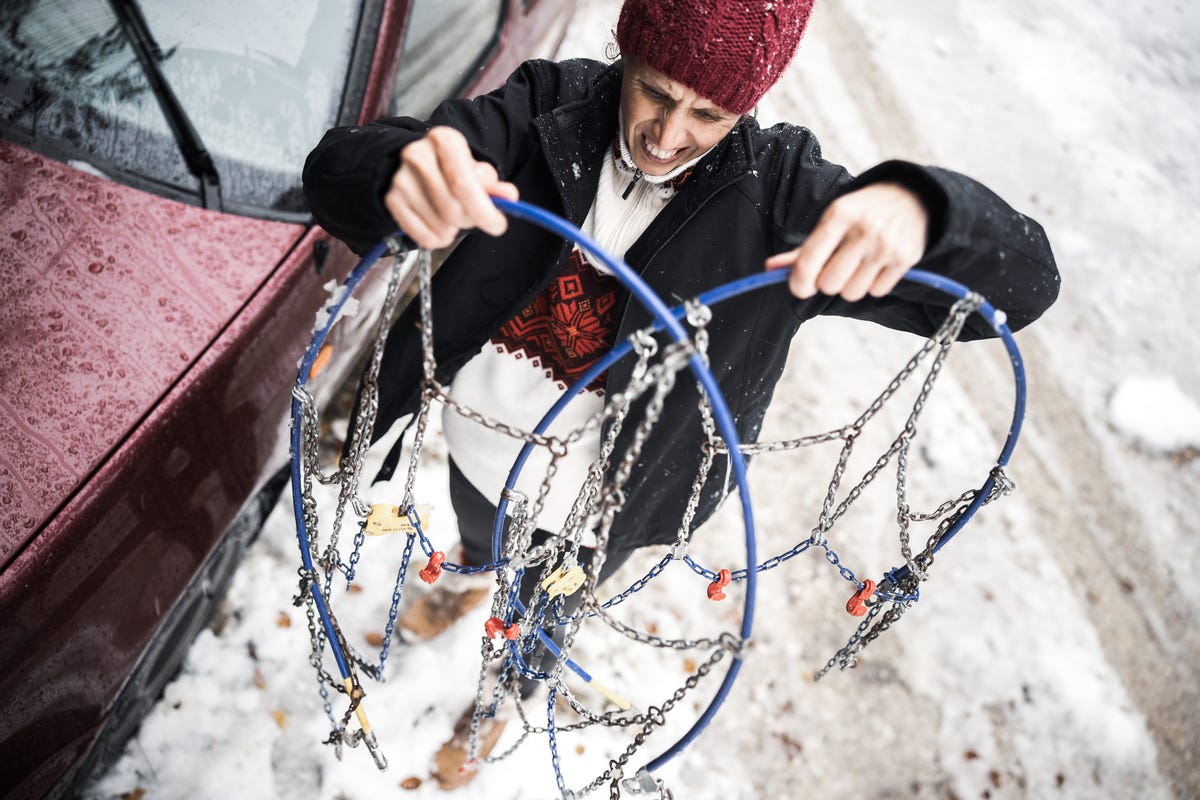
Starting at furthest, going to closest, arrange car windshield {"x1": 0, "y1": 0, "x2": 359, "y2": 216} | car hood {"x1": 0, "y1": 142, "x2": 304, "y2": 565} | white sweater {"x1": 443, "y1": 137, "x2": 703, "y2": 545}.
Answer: car windshield {"x1": 0, "y1": 0, "x2": 359, "y2": 216}
car hood {"x1": 0, "y1": 142, "x2": 304, "y2": 565}
white sweater {"x1": 443, "y1": 137, "x2": 703, "y2": 545}

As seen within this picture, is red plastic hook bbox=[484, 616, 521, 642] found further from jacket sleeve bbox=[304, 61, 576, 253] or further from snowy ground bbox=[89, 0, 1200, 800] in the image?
snowy ground bbox=[89, 0, 1200, 800]

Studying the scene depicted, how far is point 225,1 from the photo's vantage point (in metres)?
2.09

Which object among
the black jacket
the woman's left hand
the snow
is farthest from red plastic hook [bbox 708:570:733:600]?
the snow

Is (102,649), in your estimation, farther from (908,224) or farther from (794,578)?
(794,578)

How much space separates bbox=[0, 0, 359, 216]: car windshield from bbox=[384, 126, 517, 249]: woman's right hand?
3.51ft

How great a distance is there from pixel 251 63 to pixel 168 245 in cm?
60

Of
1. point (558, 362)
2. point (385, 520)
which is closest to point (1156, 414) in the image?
point (558, 362)

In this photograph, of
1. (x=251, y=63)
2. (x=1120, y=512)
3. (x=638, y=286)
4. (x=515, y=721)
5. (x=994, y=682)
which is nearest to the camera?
(x=638, y=286)

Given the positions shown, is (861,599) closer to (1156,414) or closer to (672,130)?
(672,130)

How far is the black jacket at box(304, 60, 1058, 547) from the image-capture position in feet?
3.83

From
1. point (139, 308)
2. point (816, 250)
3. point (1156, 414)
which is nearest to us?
point (816, 250)

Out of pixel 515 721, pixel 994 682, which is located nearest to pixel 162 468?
pixel 515 721

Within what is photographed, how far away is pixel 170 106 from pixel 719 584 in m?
1.82

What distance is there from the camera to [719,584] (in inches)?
62.9
